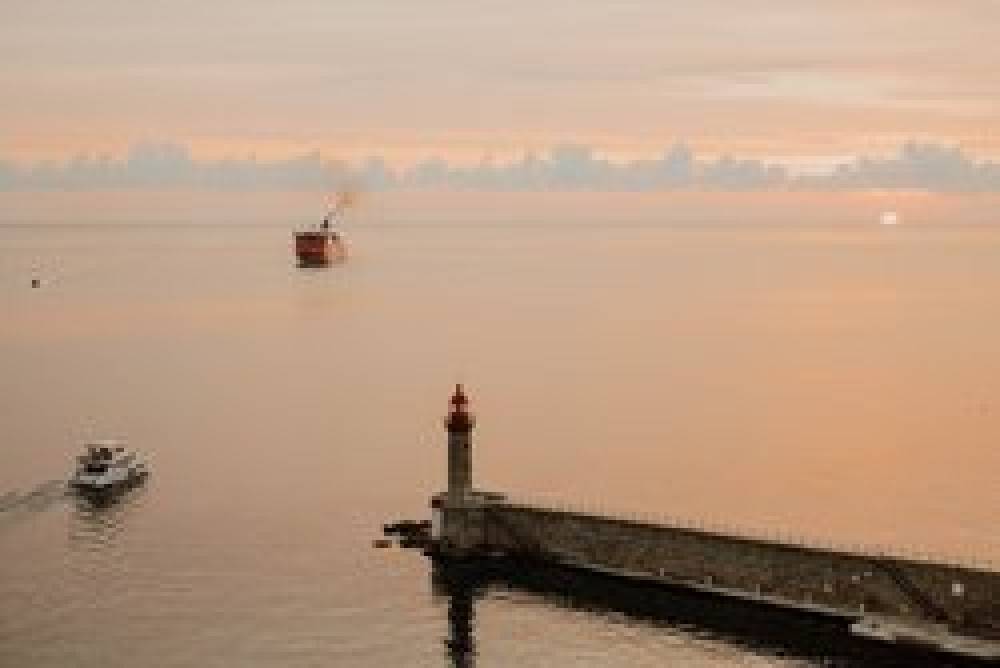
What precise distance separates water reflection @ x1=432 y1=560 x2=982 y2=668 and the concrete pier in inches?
19.9

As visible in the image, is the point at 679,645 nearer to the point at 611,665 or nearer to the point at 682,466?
the point at 611,665

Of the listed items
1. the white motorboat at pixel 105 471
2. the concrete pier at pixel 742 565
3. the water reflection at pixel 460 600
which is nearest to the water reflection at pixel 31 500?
the white motorboat at pixel 105 471

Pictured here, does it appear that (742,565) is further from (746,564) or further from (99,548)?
(99,548)

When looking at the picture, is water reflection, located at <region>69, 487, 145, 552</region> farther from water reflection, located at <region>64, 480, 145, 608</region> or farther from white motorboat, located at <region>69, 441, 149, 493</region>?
white motorboat, located at <region>69, 441, 149, 493</region>

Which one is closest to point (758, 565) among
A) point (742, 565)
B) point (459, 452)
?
point (742, 565)

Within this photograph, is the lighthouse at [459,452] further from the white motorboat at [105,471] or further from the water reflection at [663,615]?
the white motorboat at [105,471]

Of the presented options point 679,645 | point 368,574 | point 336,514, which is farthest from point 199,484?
point 679,645

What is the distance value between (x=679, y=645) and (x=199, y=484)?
37.5 meters

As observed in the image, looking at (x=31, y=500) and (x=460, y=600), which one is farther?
(x=31, y=500)

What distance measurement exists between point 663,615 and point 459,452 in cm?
1271

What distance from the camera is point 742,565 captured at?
56469mm

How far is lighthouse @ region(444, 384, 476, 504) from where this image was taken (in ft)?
211

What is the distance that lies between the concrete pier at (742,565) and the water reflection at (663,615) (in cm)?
50

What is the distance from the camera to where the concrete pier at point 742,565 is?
1993 inches
